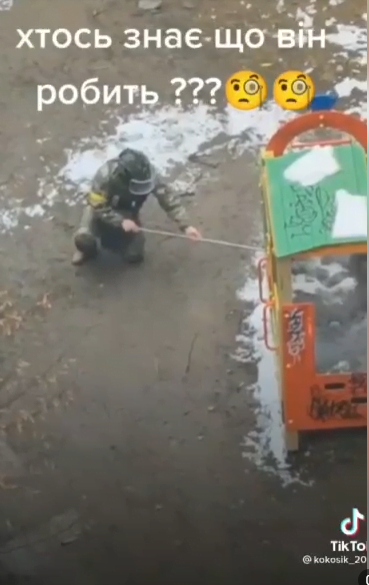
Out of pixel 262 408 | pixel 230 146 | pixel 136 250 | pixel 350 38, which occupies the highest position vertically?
pixel 350 38

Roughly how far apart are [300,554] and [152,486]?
0.20 metres

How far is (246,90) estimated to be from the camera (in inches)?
49.9

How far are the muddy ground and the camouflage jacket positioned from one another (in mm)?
16

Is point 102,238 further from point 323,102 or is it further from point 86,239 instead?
point 323,102

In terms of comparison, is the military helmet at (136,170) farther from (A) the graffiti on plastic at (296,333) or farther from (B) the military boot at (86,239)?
(A) the graffiti on plastic at (296,333)

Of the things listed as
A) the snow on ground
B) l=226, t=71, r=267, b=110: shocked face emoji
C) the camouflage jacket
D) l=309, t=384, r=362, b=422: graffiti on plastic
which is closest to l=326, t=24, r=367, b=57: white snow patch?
the snow on ground

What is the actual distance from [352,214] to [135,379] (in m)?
0.33

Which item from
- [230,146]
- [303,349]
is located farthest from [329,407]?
[230,146]

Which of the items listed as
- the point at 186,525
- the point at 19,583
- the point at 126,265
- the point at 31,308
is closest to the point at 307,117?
the point at 126,265

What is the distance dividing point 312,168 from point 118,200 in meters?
0.24

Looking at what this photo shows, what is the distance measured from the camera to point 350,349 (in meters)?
1.26

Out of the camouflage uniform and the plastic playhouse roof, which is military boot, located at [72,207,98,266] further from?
the plastic playhouse roof

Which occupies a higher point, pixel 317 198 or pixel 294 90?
pixel 294 90

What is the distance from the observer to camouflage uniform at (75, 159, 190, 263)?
4.15 feet
